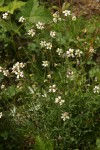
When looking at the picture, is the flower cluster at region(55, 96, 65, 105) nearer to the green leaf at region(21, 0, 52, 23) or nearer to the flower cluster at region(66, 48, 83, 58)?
the flower cluster at region(66, 48, 83, 58)

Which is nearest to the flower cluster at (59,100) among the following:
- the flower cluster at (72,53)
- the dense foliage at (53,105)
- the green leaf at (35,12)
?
the dense foliage at (53,105)

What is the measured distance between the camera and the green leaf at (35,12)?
3.91 metres

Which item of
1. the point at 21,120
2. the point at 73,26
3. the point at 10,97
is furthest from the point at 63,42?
the point at 21,120

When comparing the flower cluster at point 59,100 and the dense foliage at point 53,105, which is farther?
the dense foliage at point 53,105

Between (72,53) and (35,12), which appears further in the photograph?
(35,12)

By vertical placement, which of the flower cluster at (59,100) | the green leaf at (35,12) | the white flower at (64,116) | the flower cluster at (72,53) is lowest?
the white flower at (64,116)

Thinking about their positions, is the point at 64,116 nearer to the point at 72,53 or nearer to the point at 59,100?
the point at 59,100

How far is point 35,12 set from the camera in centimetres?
396

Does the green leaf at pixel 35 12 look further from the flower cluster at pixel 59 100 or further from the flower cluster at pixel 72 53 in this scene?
the flower cluster at pixel 59 100

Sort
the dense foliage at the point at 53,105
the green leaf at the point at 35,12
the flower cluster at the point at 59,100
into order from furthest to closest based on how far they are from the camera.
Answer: the green leaf at the point at 35,12, the dense foliage at the point at 53,105, the flower cluster at the point at 59,100

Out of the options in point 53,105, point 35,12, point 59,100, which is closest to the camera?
point 59,100

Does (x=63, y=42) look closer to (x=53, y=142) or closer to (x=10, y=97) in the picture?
(x=10, y=97)

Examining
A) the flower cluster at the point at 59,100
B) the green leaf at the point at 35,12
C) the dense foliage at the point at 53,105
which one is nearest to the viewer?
the flower cluster at the point at 59,100

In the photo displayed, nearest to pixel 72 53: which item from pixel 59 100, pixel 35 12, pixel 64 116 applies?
pixel 59 100
